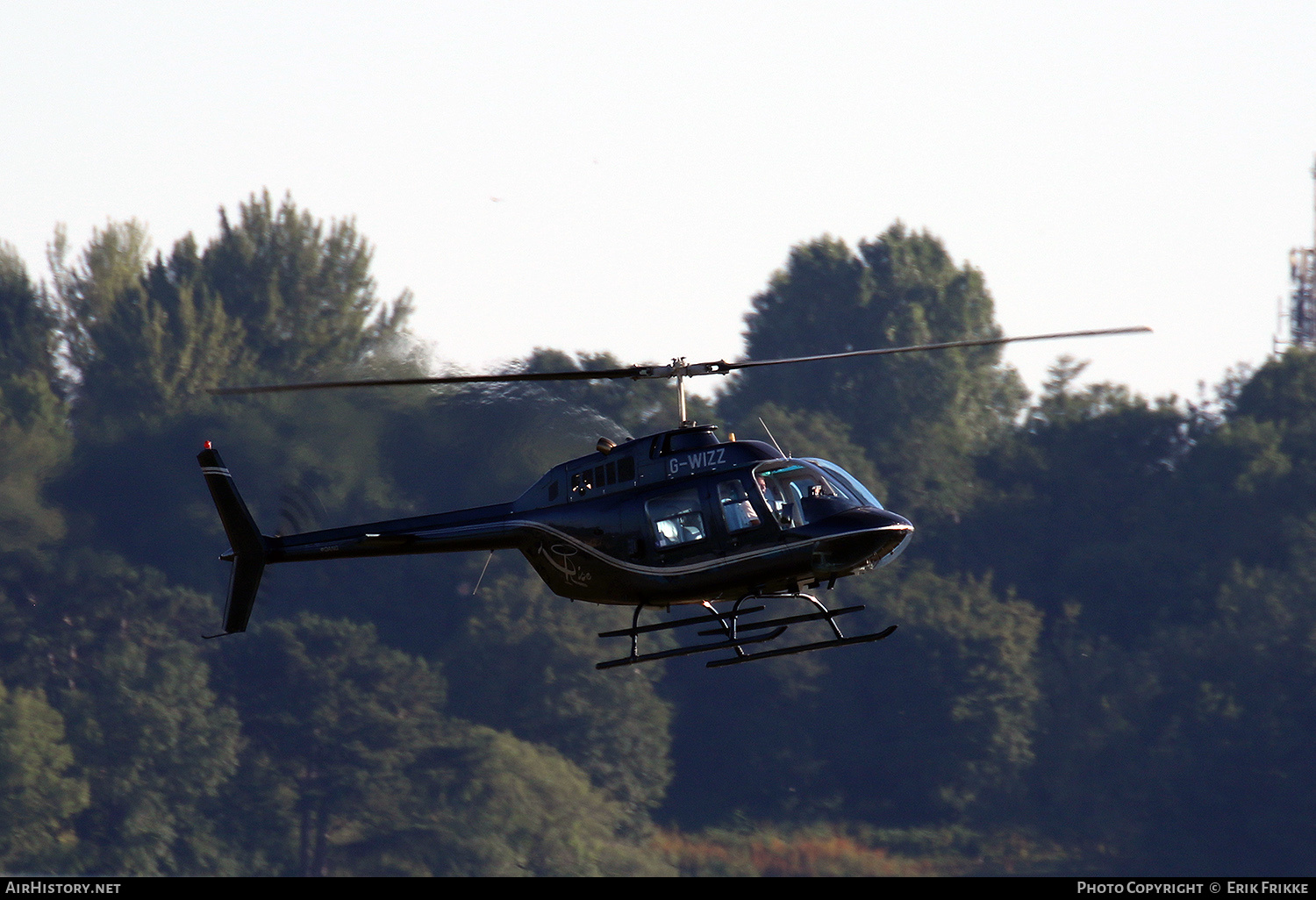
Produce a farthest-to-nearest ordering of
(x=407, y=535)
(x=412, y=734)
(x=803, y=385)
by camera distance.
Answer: (x=803, y=385) → (x=412, y=734) → (x=407, y=535)

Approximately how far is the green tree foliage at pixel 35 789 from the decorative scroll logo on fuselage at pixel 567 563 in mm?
47873

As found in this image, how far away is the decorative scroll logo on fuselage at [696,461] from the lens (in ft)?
59.9

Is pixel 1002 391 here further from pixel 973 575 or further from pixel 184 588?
pixel 184 588

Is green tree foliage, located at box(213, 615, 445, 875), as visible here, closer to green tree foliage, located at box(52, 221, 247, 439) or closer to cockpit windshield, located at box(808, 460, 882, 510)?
green tree foliage, located at box(52, 221, 247, 439)

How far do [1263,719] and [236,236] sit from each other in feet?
169

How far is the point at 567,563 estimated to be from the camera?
1939 centimetres

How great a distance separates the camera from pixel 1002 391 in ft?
307

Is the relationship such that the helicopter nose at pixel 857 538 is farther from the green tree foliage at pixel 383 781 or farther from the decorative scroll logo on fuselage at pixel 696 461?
the green tree foliage at pixel 383 781

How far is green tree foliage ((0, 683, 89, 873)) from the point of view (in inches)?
2391

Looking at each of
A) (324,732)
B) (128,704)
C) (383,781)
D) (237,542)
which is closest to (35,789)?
(128,704)

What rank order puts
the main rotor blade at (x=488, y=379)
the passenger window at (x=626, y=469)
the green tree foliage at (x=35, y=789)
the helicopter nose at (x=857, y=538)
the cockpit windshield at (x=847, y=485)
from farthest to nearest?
the green tree foliage at (x=35, y=789)
the passenger window at (x=626, y=469)
the cockpit windshield at (x=847, y=485)
the helicopter nose at (x=857, y=538)
the main rotor blade at (x=488, y=379)

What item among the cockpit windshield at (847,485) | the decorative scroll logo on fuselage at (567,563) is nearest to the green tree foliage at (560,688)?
the decorative scroll logo on fuselage at (567,563)

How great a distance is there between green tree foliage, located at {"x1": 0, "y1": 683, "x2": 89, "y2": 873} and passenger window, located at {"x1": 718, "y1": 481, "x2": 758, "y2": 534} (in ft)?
165
